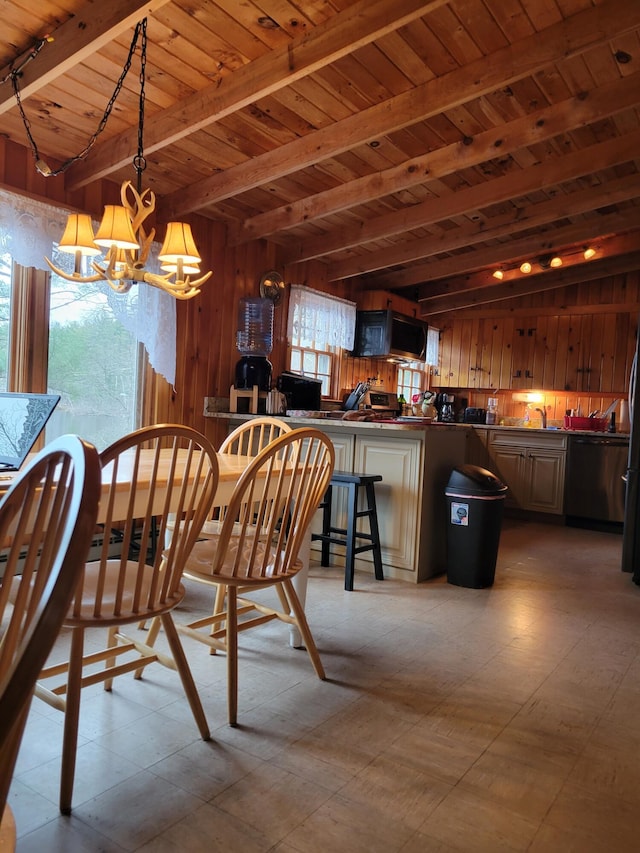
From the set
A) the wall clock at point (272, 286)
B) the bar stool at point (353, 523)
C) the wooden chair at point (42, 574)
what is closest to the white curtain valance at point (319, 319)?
the wall clock at point (272, 286)

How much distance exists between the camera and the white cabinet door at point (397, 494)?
11.4 feet

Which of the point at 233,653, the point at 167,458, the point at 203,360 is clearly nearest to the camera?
the point at 233,653

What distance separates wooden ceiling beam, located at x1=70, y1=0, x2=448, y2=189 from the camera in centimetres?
236

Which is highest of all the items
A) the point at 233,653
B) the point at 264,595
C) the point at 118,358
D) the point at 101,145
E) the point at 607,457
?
the point at 101,145

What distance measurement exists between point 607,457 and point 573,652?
3193 mm

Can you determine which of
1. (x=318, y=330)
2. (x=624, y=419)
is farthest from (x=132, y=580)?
(x=624, y=419)

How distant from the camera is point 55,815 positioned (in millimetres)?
1421

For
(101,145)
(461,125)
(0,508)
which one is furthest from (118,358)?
(0,508)

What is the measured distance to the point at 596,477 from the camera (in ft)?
17.6

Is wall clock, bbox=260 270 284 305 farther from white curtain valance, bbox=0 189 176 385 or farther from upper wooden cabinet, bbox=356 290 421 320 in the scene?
upper wooden cabinet, bbox=356 290 421 320

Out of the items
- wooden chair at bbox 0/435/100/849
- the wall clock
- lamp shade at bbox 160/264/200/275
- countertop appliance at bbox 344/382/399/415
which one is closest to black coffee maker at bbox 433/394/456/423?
countertop appliance at bbox 344/382/399/415

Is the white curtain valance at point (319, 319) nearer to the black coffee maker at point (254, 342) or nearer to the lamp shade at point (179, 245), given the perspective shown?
the black coffee maker at point (254, 342)

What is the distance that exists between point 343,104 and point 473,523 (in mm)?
2351

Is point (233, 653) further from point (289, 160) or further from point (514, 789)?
point (289, 160)
